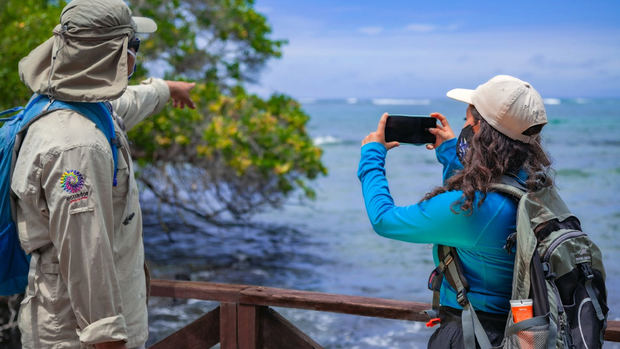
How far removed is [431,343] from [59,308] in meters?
1.13

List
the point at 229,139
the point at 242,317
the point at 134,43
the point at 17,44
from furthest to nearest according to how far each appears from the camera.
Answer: the point at 229,139 < the point at 17,44 < the point at 242,317 < the point at 134,43

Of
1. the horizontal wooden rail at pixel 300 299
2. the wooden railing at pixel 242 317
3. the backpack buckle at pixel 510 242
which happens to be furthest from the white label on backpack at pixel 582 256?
the wooden railing at pixel 242 317

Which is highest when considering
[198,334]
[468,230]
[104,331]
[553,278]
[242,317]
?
[468,230]

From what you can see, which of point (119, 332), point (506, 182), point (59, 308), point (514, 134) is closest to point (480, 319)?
point (506, 182)

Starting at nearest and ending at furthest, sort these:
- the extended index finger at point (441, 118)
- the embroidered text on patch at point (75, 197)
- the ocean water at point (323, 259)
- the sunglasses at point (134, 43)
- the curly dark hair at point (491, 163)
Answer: the embroidered text on patch at point (75, 197), the curly dark hair at point (491, 163), the sunglasses at point (134, 43), the extended index finger at point (441, 118), the ocean water at point (323, 259)

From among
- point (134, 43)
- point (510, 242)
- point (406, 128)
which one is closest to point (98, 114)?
point (134, 43)

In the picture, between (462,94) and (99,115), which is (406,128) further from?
(99,115)

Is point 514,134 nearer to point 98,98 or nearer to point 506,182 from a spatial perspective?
point 506,182

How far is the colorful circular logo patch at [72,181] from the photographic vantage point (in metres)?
1.71

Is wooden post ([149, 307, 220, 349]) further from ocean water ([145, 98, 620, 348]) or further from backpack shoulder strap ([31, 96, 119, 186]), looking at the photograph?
ocean water ([145, 98, 620, 348])

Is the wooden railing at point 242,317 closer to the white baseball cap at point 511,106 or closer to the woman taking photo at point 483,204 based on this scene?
the woman taking photo at point 483,204

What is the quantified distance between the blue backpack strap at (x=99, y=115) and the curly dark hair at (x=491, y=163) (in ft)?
3.10

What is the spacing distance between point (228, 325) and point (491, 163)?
1598 millimetres

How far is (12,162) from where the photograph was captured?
1802 millimetres
